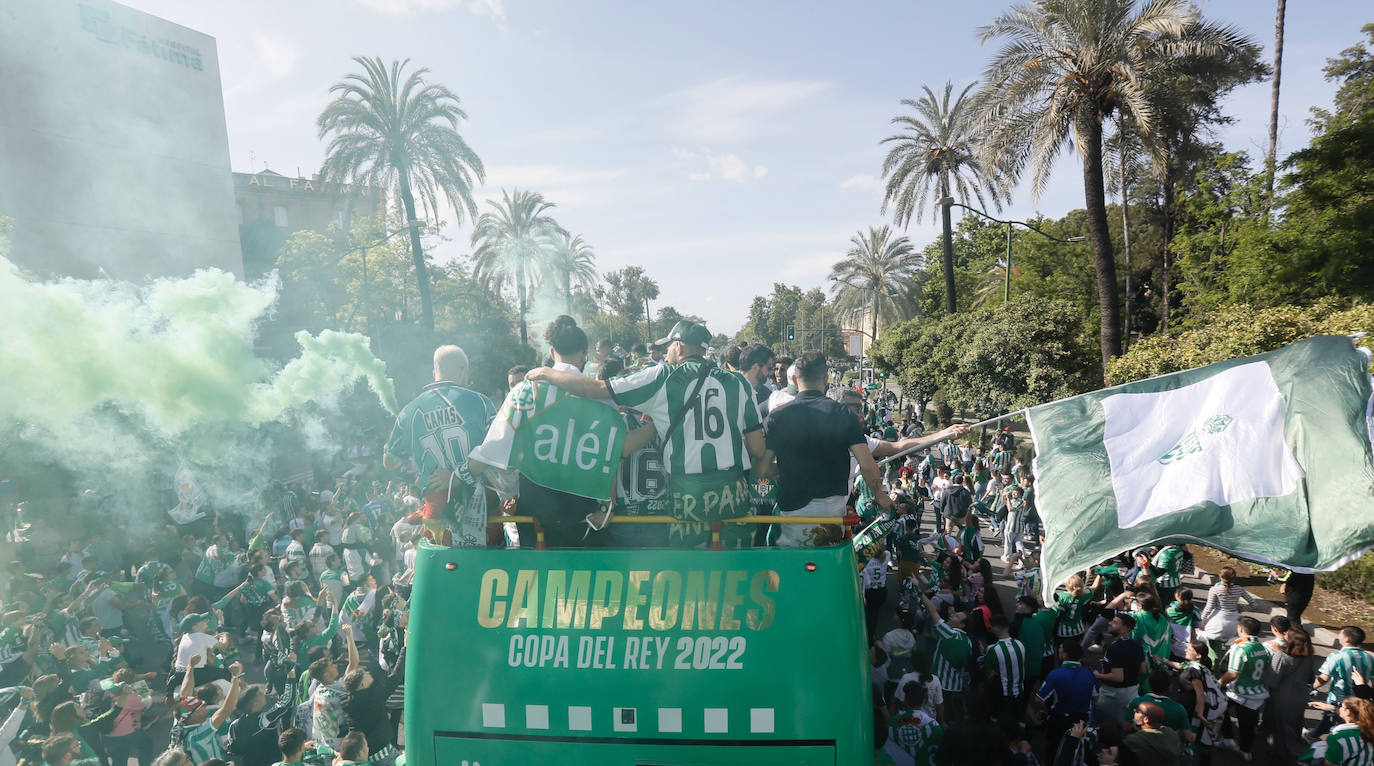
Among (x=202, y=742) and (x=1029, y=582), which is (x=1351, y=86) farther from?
(x=202, y=742)

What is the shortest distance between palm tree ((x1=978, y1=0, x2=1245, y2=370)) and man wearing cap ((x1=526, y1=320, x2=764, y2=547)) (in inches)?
690

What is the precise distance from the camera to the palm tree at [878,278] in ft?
171

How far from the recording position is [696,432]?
4.26 meters

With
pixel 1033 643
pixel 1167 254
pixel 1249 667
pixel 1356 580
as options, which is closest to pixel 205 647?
pixel 1033 643

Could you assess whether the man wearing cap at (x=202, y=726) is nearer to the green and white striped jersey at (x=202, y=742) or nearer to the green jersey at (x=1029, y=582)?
the green and white striped jersey at (x=202, y=742)

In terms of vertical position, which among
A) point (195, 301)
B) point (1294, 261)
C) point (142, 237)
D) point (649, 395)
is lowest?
point (649, 395)

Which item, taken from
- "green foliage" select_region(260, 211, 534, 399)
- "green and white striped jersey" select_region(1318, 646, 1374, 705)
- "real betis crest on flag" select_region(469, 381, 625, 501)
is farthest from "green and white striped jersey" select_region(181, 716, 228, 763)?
"green foliage" select_region(260, 211, 534, 399)

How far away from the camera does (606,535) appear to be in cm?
Answer: 421

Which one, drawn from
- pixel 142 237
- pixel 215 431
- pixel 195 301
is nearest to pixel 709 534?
pixel 215 431

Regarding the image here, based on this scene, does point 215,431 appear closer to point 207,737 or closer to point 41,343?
point 41,343

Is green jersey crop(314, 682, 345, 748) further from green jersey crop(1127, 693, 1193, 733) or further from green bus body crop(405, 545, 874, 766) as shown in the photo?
green jersey crop(1127, 693, 1193, 733)

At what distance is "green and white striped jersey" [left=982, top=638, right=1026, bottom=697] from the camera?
23.5 ft

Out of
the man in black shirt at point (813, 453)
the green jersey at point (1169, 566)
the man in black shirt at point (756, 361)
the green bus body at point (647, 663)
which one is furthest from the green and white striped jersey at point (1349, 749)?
the man in black shirt at point (756, 361)

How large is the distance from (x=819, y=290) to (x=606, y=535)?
106m
